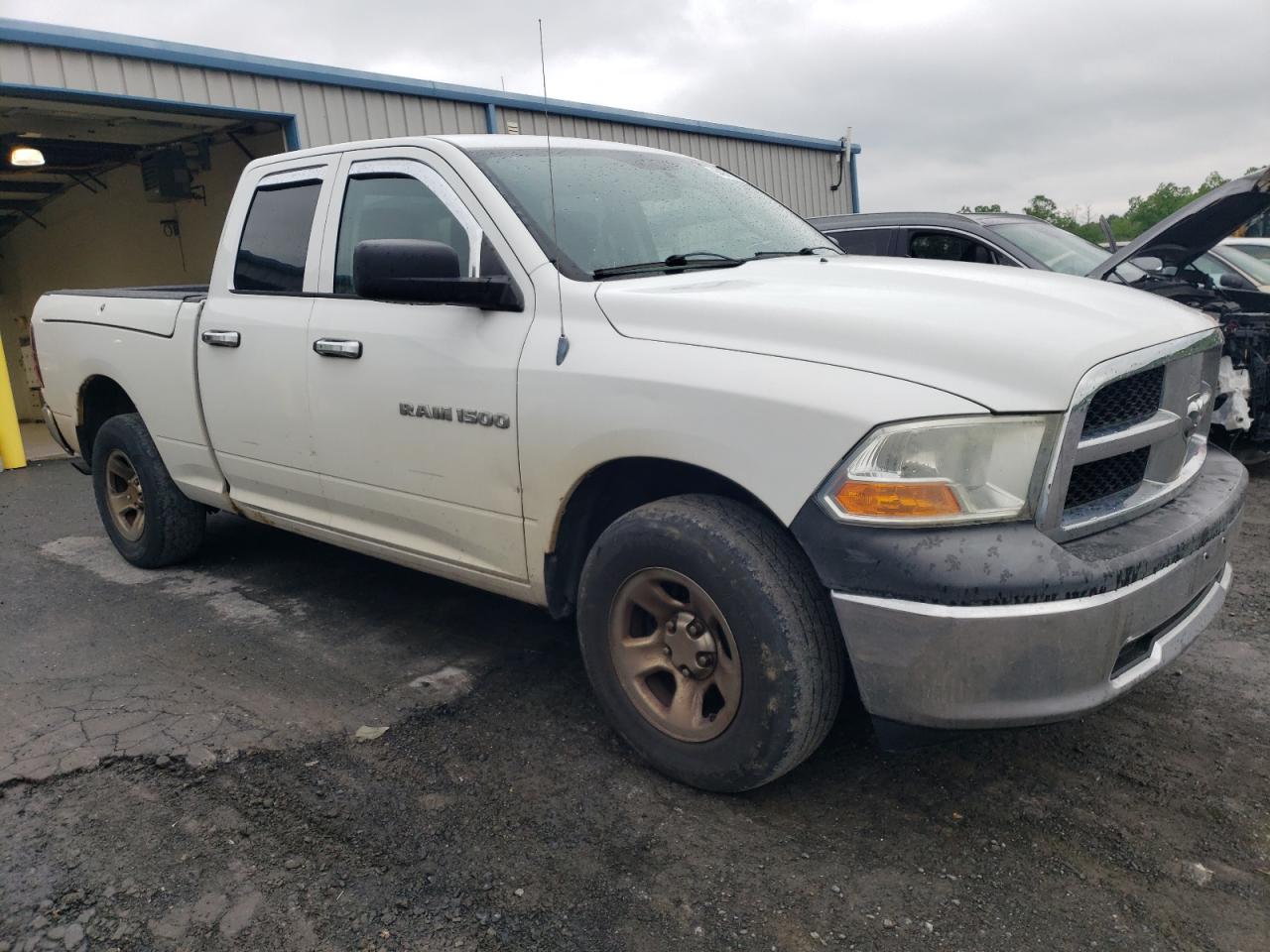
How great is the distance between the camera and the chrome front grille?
2322 mm

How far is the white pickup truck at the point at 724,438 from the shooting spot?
2.29m

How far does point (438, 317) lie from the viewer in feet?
10.8

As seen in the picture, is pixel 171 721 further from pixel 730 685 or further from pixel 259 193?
pixel 259 193

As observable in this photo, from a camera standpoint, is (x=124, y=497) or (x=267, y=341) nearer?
(x=267, y=341)

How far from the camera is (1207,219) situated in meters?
4.73

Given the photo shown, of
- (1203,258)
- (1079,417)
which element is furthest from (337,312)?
(1203,258)

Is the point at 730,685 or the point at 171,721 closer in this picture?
the point at 730,685

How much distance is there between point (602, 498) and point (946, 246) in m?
4.57

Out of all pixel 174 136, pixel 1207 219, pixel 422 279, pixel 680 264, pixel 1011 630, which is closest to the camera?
pixel 1011 630

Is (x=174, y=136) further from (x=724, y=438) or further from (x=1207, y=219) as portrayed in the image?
(x=724, y=438)

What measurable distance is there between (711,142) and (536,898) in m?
13.0

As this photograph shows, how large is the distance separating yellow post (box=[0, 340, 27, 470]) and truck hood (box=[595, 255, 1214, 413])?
8.68 meters

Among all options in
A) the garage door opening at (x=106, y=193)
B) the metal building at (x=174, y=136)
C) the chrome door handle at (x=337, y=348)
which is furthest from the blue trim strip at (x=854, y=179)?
the chrome door handle at (x=337, y=348)

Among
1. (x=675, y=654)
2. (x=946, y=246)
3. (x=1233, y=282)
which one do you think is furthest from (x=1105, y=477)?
(x=1233, y=282)
